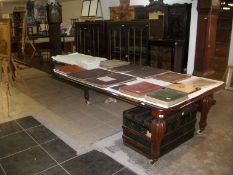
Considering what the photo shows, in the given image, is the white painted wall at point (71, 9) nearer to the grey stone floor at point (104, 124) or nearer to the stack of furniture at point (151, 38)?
the stack of furniture at point (151, 38)

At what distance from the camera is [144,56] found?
15.8 feet

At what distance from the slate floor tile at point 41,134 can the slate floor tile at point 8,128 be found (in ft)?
0.62

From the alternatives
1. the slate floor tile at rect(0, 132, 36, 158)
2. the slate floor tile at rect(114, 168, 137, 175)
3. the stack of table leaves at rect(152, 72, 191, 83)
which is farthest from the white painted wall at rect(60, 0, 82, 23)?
the slate floor tile at rect(114, 168, 137, 175)

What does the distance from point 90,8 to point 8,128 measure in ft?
12.9

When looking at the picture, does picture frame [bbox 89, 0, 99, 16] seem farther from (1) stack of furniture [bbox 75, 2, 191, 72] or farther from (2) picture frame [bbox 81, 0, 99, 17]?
(1) stack of furniture [bbox 75, 2, 191, 72]

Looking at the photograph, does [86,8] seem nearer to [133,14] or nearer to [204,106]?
[133,14]

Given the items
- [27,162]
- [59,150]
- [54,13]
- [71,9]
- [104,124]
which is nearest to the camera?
[27,162]

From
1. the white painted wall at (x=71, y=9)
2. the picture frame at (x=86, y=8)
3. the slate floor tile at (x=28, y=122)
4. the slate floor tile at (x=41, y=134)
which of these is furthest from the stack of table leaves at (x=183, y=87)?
the white painted wall at (x=71, y=9)

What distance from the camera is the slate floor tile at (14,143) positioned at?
2.54m

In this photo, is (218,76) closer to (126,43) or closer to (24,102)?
(126,43)

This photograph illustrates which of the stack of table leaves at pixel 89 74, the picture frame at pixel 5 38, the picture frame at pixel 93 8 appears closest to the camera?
the stack of table leaves at pixel 89 74

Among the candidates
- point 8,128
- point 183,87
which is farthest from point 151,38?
point 8,128

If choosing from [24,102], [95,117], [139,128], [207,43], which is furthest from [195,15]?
[24,102]

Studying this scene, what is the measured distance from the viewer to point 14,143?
271 centimetres
